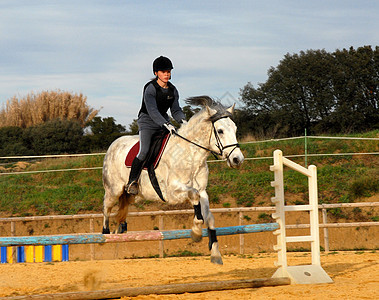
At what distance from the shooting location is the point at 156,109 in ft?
19.7

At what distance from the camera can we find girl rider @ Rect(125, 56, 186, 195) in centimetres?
604

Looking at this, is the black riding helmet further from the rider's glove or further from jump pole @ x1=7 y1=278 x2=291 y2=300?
jump pole @ x1=7 y1=278 x2=291 y2=300

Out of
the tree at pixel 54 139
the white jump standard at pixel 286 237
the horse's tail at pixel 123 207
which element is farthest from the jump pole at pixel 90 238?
the tree at pixel 54 139

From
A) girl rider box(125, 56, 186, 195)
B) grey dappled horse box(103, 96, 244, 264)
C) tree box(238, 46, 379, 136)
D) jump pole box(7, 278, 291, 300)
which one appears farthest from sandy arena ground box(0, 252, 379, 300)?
tree box(238, 46, 379, 136)

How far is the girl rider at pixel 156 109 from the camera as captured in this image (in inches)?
238

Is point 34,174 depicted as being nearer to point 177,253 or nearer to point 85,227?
point 85,227

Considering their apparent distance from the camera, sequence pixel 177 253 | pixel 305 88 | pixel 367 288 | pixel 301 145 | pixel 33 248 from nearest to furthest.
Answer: pixel 367 288
pixel 33 248
pixel 177 253
pixel 301 145
pixel 305 88

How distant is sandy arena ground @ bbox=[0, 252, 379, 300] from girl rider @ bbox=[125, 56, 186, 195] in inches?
62.2

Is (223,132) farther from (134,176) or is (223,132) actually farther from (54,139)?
(54,139)

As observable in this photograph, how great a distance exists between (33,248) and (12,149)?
988cm

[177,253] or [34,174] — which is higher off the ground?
[34,174]

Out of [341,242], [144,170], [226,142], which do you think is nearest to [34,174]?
[341,242]

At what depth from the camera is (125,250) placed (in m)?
13.9

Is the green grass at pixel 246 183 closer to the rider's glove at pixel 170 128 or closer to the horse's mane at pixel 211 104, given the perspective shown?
the horse's mane at pixel 211 104
